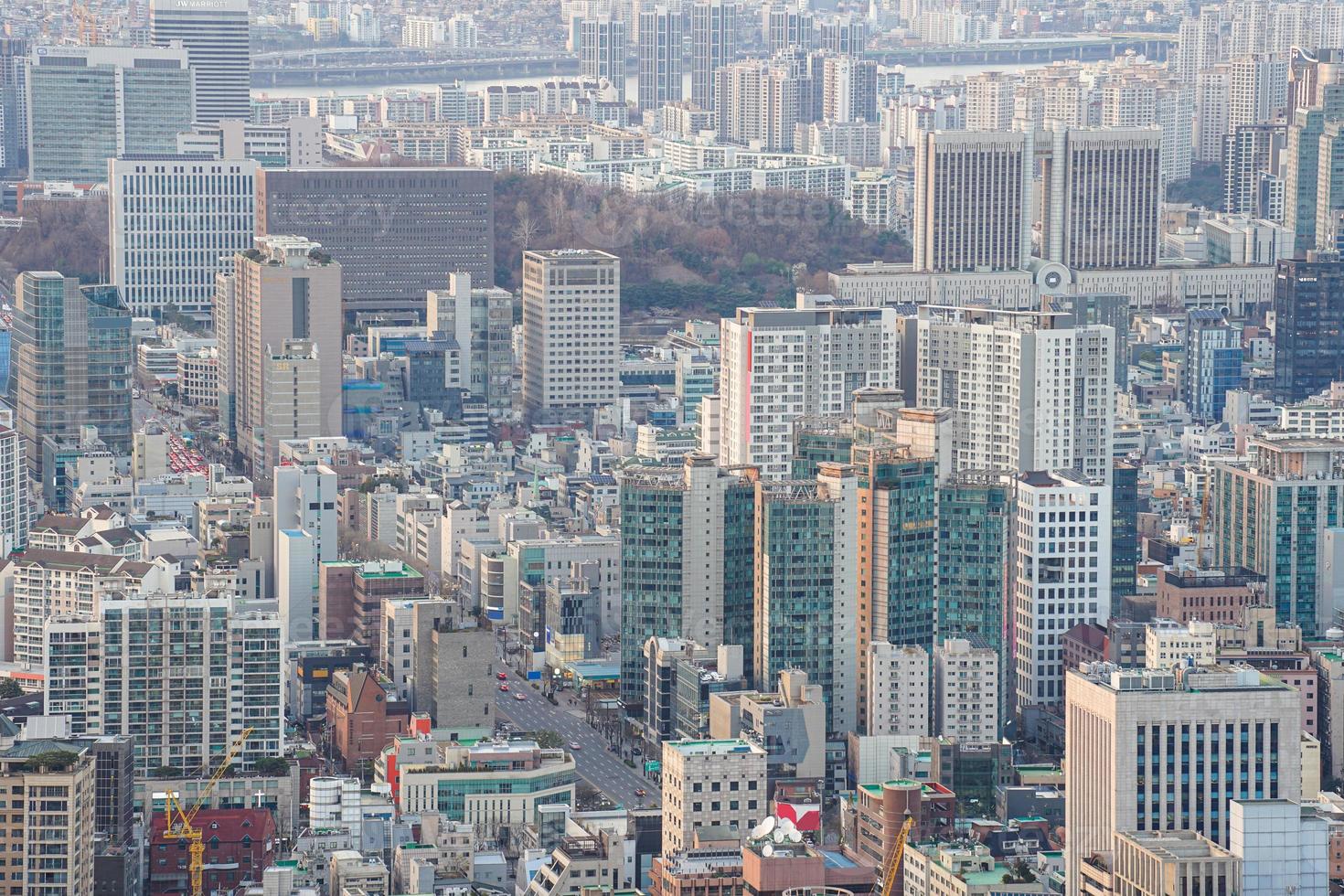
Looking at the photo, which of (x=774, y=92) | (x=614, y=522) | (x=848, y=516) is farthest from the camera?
(x=774, y=92)

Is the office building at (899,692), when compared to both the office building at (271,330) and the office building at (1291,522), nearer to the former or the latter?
the office building at (1291,522)

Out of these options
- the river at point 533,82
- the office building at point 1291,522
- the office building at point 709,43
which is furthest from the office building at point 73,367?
the river at point 533,82

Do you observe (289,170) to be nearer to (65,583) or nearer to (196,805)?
(65,583)

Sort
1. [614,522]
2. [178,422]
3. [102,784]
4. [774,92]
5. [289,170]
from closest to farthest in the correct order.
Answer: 1. [102,784]
2. [614,522]
3. [178,422]
4. [289,170]
5. [774,92]

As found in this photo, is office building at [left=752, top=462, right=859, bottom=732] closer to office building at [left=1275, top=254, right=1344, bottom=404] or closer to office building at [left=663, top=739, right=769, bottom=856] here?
office building at [left=663, top=739, right=769, bottom=856]

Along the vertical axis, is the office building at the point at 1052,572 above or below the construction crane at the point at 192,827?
above

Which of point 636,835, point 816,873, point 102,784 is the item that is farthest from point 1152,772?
point 102,784

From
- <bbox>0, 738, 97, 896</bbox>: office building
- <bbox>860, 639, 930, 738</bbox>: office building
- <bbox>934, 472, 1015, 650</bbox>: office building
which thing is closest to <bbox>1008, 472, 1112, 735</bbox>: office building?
<bbox>934, 472, 1015, 650</bbox>: office building
